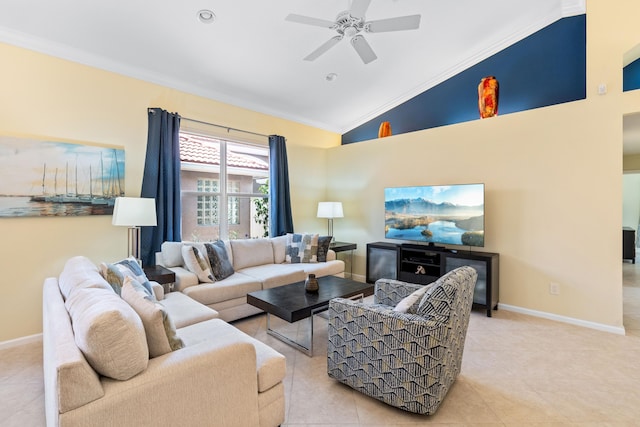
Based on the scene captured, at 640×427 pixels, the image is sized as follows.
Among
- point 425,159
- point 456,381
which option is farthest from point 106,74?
point 456,381

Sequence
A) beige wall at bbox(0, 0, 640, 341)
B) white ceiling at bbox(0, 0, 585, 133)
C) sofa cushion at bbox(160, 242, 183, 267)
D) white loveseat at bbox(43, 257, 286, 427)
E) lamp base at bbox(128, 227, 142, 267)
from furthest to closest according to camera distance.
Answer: sofa cushion at bbox(160, 242, 183, 267) → lamp base at bbox(128, 227, 142, 267) → beige wall at bbox(0, 0, 640, 341) → white ceiling at bbox(0, 0, 585, 133) → white loveseat at bbox(43, 257, 286, 427)

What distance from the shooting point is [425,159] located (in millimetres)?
4535

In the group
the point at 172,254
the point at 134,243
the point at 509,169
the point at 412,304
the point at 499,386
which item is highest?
the point at 509,169

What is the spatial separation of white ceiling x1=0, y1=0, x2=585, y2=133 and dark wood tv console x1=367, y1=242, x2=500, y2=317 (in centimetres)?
258

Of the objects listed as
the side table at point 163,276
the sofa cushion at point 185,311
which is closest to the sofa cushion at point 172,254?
the side table at point 163,276

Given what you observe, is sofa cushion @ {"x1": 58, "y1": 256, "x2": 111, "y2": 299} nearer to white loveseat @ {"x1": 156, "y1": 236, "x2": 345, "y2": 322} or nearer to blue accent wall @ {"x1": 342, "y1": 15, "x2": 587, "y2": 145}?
white loveseat @ {"x1": 156, "y1": 236, "x2": 345, "y2": 322}

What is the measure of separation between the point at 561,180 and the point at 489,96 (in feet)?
4.48

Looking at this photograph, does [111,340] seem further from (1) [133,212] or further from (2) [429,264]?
(2) [429,264]

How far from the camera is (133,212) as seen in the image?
10.1ft

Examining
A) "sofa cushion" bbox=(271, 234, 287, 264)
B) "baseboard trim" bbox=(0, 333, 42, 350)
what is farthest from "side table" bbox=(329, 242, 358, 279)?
"baseboard trim" bbox=(0, 333, 42, 350)

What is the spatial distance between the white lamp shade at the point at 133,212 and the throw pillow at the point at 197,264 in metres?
0.47

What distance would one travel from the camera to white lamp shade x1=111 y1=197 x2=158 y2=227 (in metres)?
3.01

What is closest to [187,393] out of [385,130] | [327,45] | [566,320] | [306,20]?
[306,20]

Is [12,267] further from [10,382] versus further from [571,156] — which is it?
[571,156]
